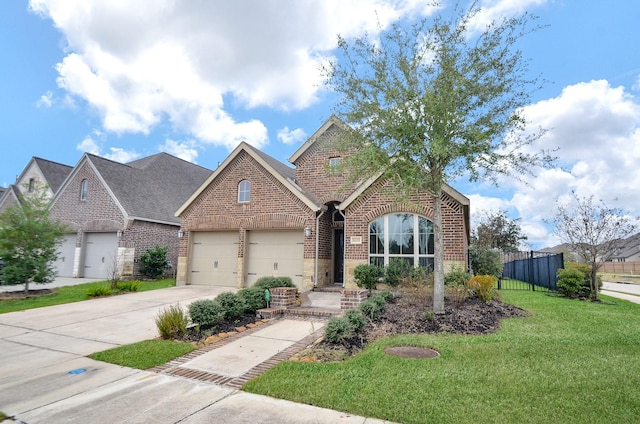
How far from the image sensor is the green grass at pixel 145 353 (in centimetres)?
539

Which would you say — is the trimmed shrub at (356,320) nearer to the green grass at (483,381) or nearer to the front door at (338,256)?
the green grass at (483,381)

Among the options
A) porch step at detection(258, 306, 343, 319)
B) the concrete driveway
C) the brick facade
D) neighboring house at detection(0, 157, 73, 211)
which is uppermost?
neighboring house at detection(0, 157, 73, 211)

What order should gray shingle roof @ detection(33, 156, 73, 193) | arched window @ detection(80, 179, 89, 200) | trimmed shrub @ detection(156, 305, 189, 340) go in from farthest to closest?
1. gray shingle roof @ detection(33, 156, 73, 193)
2. arched window @ detection(80, 179, 89, 200)
3. trimmed shrub @ detection(156, 305, 189, 340)

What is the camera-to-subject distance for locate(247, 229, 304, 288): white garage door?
47.1ft

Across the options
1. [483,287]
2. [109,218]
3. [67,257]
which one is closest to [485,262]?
[483,287]

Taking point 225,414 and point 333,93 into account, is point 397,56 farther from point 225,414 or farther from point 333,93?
point 225,414

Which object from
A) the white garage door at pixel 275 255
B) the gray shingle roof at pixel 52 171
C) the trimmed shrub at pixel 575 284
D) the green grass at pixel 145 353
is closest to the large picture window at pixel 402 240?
the white garage door at pixel 275 255

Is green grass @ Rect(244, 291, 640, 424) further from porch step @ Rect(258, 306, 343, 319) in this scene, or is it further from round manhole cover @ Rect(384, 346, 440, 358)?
porch step @ Rect(258, 306, 343, 319)

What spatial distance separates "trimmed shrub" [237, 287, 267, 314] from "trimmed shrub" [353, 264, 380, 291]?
147 inches

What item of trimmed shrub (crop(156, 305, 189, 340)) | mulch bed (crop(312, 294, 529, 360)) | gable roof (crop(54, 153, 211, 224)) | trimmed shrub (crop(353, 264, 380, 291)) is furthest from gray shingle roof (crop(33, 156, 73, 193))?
mulch bed (crop(312, 294, 529, 360))

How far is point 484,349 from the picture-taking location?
18.6 feet

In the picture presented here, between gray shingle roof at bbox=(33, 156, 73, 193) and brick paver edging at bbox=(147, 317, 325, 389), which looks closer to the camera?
brick paver edging at bbox=(147, 317, 325, 389)

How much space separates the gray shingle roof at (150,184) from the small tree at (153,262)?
76.7 inches

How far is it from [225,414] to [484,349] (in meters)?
4.23
